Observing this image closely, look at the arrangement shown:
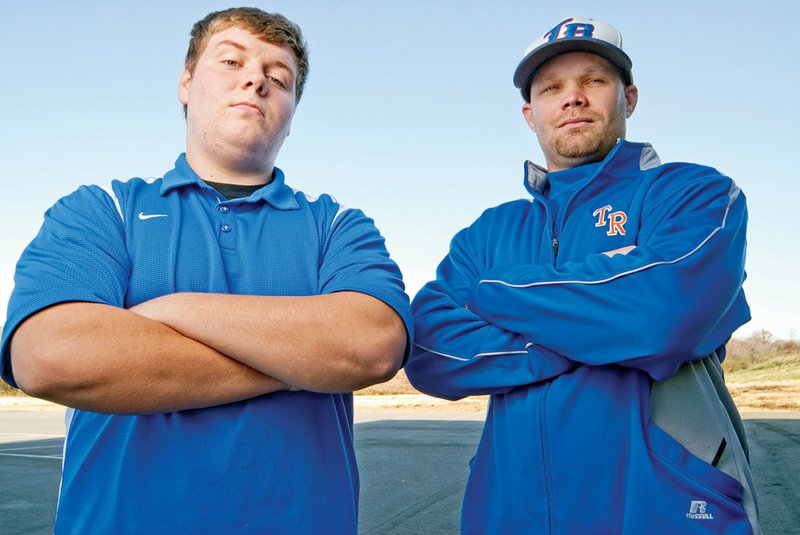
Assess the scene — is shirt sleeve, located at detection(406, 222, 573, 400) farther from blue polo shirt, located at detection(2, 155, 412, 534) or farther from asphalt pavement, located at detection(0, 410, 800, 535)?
asphalt pavement, located at detection(0, 410, 800, 535)

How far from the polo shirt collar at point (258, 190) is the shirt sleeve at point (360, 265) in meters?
0.15

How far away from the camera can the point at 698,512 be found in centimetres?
212

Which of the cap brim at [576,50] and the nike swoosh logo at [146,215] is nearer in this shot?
the nike swoosh logo at [146,215]

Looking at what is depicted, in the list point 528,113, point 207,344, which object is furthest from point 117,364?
point 528,113

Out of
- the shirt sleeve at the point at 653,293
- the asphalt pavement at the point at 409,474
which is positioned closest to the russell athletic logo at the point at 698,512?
the shirt sleeve at the point at 653,293

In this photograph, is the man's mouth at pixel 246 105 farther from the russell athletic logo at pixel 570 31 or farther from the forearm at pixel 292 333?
the russell athletic logo at pixel 570 31

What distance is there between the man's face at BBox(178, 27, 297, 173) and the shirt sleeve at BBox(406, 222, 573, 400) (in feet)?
2.60

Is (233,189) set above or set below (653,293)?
above

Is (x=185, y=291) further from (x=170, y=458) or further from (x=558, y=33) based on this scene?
(x=558, y=33)

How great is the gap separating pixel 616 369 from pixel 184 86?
5.38ft

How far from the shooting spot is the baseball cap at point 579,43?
8.82 ft

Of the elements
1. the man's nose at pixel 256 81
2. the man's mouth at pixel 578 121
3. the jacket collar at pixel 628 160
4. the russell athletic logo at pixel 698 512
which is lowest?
the russell athletic logo at pixel 698 512

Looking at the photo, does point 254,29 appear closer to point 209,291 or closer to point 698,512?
point 209,291

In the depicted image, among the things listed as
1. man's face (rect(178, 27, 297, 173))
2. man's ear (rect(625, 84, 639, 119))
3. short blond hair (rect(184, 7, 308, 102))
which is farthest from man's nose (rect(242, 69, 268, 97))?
man's ear (rect(625, 84, 639, 119))
